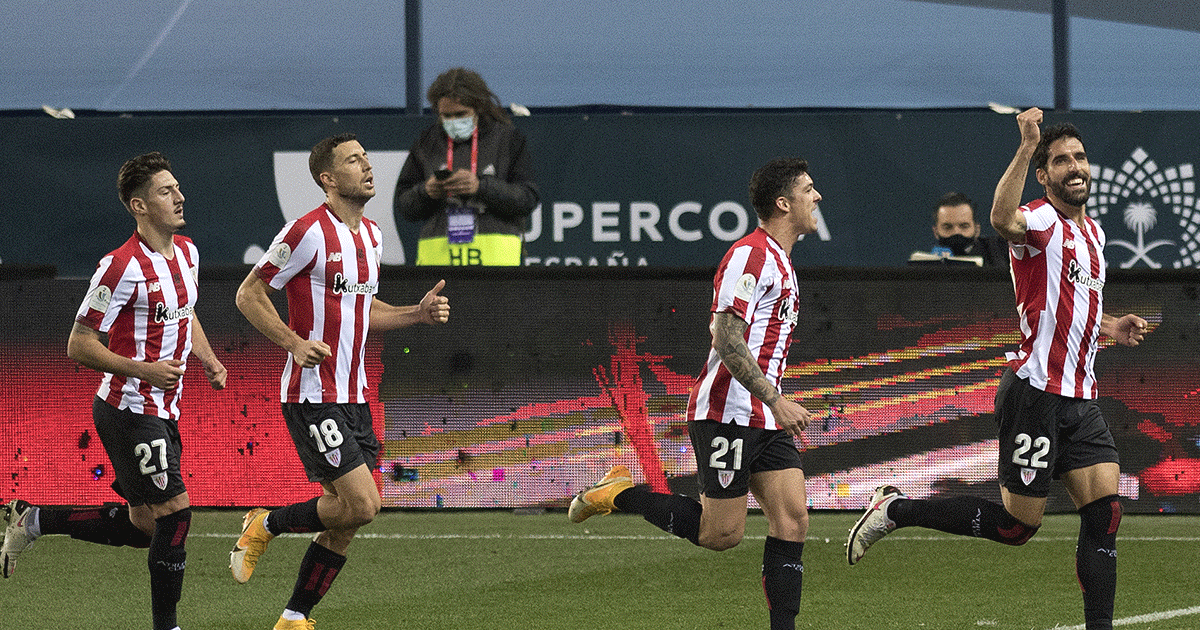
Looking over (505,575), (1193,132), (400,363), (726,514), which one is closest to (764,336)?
(726,514)

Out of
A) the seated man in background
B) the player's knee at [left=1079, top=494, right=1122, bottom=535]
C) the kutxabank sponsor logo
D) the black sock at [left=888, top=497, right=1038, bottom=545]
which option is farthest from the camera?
the kutxabank sponsor logo

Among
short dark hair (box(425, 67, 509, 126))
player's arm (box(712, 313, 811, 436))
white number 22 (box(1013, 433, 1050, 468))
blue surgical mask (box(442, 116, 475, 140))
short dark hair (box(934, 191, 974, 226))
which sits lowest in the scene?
white number 22 (box(1013, 433, 1050, 468))

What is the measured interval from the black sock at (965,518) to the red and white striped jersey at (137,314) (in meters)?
3.02

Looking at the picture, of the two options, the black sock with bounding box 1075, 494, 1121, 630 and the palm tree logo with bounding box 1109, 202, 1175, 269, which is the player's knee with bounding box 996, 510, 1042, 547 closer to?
the black sock with bounding box 1075, 494, 1121, 630

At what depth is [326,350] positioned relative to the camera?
562 cm

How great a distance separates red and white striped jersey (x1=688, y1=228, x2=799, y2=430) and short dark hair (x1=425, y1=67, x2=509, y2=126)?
3.34m

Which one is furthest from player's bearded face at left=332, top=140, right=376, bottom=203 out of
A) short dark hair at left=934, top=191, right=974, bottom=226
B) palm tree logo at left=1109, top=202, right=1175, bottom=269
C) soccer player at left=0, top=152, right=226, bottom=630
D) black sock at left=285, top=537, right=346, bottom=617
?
palm tree logo at left=1109, top=202, right=1175, bottom=269

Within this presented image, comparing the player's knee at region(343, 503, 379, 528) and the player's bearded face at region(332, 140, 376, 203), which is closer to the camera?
the player's knee at region(343, 503, 379, 528)

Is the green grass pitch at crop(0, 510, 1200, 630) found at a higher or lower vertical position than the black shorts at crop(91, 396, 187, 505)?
lower

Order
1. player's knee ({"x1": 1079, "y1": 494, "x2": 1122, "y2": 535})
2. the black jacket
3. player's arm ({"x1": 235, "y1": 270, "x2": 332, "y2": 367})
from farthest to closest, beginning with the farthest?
the black jacket, player's arm ({"x1": 235, "y1": 270, "x2": 332, "y2": 367}), player's knee ({"x1": 1079, "y1": 494, "x2": 1122, "y2": 535})

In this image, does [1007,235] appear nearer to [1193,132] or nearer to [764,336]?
[764,336]

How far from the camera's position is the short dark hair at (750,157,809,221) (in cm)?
562

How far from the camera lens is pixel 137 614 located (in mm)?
6410

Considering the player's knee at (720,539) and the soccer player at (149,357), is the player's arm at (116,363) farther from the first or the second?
the player's knee at (720,539)
